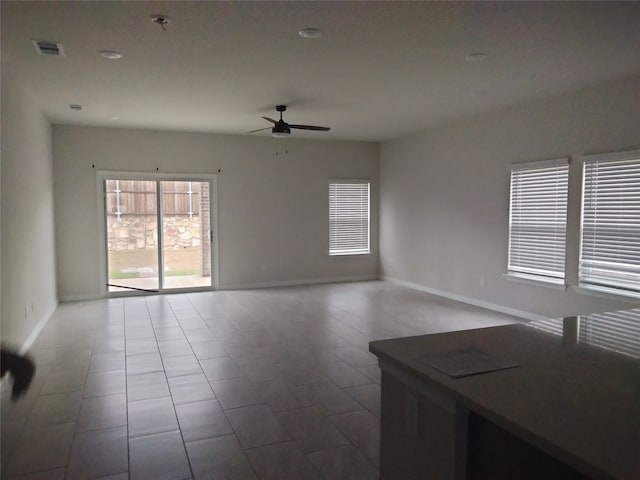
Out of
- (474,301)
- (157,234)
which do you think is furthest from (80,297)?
(474,301)

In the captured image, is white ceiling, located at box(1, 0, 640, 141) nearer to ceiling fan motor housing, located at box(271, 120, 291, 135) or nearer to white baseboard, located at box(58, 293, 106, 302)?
ceiling fan motor housing, located at box(271, 120, 291, 135)

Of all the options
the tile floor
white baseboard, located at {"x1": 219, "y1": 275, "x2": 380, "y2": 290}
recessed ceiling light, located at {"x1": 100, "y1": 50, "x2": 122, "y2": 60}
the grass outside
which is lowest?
the tile floor

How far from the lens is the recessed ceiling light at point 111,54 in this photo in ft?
12.8

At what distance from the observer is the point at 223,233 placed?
8219 mm

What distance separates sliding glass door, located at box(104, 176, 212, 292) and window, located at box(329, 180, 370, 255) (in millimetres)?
2365

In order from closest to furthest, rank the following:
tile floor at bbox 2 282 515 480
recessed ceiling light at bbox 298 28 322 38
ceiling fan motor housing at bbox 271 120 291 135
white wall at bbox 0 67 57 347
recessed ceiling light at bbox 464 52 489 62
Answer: tile floor at bbox 2 282 515 480 < recessed ceiling light at bbox 298 28 322 38 < recessed ceiling light at bbox 464 52 489 62 < white wall at bbox 0 67 57 347 < ceiling fan motor housing at bbox 271 120 291 135

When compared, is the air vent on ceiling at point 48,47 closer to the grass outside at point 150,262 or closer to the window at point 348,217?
the grass outside at point 150,262

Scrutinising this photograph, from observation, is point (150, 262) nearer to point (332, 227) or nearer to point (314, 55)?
point (332, 227)

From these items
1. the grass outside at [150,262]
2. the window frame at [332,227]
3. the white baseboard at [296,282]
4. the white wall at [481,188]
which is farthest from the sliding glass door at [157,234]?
the white wall at [481,188]

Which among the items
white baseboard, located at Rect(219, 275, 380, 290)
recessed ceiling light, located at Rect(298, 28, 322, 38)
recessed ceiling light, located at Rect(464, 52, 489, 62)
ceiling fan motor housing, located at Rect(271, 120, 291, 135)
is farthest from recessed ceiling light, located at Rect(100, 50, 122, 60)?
white baseboard, located at Rect(219, 275, 380, 290)

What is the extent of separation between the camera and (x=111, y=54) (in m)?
3.96

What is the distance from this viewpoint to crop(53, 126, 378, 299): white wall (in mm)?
7336

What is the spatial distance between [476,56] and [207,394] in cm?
357

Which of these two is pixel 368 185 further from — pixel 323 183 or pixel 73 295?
pixel 73 295
